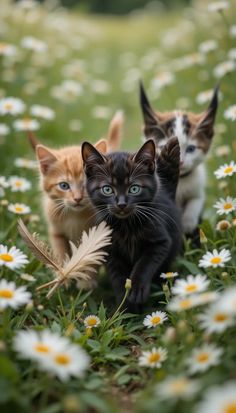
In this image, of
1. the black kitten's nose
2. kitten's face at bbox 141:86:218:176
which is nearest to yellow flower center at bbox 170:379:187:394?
the black kitten's nose

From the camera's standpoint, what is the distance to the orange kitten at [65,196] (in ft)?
8.97

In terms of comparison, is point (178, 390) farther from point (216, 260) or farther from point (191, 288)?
point (216, 260)

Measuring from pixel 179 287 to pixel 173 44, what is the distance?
4.62 meters

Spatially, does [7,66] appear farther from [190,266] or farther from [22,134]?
[190,266]

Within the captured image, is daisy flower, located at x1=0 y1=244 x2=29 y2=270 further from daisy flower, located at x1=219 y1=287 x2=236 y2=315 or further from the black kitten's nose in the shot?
daisy flower, located at x1=219 y1=287 x2=236 y2=315

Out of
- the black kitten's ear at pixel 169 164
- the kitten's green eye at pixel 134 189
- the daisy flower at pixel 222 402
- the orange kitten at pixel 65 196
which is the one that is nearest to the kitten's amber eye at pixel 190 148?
the black kitten's ear at pixel 169 164

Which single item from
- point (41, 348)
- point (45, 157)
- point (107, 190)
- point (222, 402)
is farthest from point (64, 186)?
point (222, 402)

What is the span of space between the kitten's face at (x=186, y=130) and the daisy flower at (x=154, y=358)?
4.37ft

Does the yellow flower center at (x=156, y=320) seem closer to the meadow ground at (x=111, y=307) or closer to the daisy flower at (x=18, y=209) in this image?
the meadow ground at (x=111, y=307)

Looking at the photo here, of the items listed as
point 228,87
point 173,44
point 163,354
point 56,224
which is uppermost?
point 173,44

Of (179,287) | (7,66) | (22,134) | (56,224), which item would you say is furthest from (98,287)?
(7,66)

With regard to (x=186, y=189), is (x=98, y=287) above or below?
below

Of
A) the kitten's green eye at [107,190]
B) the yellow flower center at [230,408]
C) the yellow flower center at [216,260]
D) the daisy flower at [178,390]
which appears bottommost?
the yellow flower center at [230,408]

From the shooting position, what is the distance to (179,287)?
195 cm
